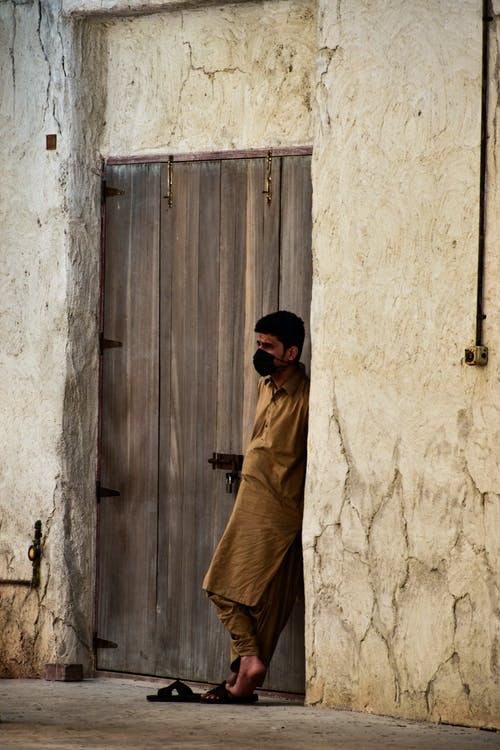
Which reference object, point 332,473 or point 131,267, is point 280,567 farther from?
point 131,267

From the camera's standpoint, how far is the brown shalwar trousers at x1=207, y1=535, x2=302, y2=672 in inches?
267

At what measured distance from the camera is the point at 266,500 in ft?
22.5

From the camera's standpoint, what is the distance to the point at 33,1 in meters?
7.62

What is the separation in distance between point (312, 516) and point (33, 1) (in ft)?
9.37

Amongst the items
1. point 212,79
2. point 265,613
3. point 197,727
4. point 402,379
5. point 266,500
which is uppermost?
point 212,79

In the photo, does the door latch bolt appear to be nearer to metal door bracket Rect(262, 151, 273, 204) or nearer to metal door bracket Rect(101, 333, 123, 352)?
metal door bracket Rect(262, 151, 273, 204)

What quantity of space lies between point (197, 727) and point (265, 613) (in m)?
0.73

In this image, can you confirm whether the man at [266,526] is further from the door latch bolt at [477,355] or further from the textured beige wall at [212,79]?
the textured beige wall at [212,79]

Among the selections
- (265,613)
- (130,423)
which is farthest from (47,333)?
(265,613)

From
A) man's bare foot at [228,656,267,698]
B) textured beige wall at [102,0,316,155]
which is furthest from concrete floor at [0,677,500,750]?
textured beige wall at [102,0,316,155]

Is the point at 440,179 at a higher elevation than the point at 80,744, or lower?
higher

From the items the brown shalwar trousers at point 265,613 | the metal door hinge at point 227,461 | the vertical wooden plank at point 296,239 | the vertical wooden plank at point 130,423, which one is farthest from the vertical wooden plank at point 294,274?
the vertical wooden plank at point 130,423

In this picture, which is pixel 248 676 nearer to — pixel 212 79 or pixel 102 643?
pixel 102 643

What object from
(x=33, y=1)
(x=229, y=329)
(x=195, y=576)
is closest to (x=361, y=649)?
(x=195, y=576)
